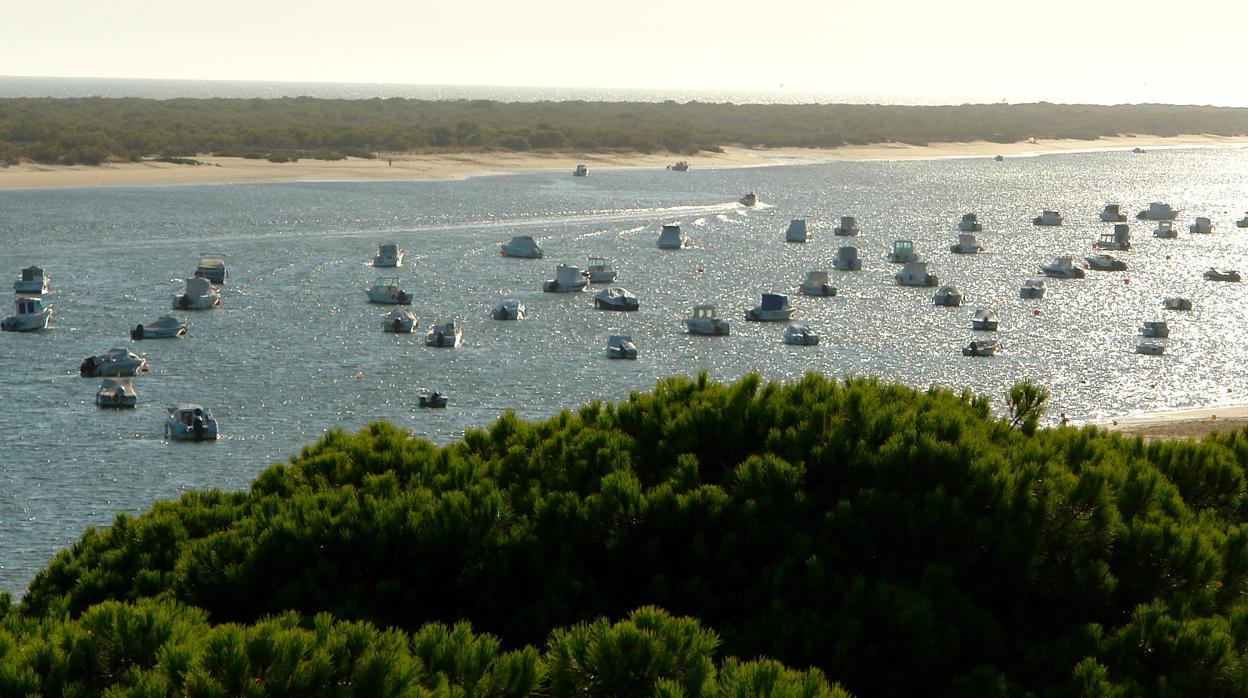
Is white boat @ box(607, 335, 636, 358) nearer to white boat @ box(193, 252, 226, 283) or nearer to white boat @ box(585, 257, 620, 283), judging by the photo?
white boat @ box(585, 257, 620, 283)

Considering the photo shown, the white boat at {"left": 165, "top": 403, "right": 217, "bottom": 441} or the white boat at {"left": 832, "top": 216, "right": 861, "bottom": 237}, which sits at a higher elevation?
the white boat at {"left": 832, "top": 216, "right": 861, "bottom": 237}

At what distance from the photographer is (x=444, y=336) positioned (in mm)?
71250

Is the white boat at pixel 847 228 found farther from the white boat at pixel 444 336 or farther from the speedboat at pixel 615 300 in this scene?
the white boat at pixel 444 336


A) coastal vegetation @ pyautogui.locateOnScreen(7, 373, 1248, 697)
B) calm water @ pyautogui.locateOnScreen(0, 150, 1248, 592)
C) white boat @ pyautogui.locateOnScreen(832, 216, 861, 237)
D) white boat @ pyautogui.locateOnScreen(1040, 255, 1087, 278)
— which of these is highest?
coastal vegetation @ pyautogui.locateOnScreen(7, 373, 1248, 697)

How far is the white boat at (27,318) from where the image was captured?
71.3m

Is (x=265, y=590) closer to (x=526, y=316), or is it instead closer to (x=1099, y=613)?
(x=1099, y=613)

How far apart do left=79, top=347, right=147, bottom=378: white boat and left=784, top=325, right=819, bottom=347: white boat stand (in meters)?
32.3

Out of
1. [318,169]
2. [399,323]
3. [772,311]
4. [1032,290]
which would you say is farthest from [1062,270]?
[318,169]

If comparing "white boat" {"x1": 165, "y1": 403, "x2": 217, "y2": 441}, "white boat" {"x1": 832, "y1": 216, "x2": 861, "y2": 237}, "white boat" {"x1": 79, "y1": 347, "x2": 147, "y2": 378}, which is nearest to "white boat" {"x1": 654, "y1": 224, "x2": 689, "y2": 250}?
"white boat" {"x1": 832, "y1": 216, "x2": 861, "y2": 237}

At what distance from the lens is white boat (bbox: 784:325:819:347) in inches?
2921

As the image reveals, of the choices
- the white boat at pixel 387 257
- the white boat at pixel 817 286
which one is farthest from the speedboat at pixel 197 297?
the white boat at pixel 817 286

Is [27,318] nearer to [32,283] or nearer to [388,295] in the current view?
[32,283]

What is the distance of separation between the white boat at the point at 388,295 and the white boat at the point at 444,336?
35.6 feet

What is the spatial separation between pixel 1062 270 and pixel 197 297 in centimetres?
5964
